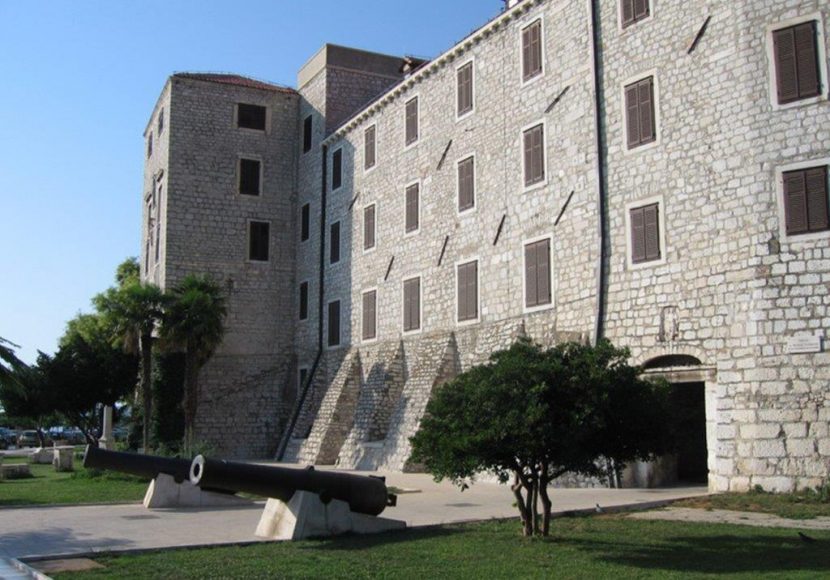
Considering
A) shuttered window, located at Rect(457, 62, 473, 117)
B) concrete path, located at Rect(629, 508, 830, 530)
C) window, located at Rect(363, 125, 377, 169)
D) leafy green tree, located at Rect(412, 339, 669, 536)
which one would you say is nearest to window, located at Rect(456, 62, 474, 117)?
shuttered window, located at Rect(457, 62, 473, 117)

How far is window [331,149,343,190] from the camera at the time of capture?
32031 millimetres

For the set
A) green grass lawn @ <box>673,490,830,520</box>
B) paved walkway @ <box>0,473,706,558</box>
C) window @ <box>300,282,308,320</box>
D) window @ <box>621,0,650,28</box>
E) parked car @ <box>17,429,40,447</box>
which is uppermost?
window @ <box>621,0,650,28</box>

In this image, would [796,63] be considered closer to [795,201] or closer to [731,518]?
[795,201]

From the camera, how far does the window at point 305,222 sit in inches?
1332

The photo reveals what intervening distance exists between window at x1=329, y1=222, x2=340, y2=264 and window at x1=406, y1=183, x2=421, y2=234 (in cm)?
502

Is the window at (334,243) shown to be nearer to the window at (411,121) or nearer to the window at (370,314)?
the window at (370,314)

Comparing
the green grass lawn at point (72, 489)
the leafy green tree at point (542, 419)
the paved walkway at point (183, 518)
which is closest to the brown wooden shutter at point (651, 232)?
the paved walkway at point (183, 518)

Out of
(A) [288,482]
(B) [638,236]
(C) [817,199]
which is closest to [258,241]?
(B) [638,236]

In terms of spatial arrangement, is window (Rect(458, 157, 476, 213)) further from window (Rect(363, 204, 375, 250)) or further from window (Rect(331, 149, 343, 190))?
window (Rect(331, 149, 343, 190))

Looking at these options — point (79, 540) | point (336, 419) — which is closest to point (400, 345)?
point (336, 419)

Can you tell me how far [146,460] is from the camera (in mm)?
12906

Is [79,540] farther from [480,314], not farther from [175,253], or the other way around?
[175,253]

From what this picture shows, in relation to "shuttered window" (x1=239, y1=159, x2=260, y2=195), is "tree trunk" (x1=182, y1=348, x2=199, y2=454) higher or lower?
lower

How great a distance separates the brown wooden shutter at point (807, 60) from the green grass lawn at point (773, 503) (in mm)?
7233
